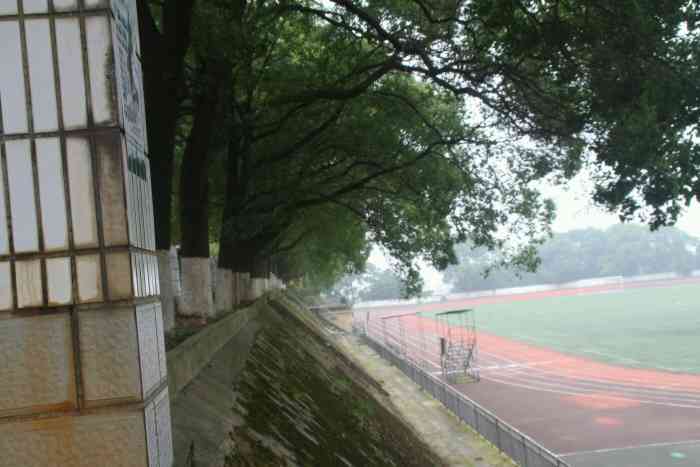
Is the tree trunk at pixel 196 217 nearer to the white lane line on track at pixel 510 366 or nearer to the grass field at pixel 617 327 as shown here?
the white lane line on track at pixel 510 366

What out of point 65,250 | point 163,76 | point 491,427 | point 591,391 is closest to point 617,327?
point 591,391

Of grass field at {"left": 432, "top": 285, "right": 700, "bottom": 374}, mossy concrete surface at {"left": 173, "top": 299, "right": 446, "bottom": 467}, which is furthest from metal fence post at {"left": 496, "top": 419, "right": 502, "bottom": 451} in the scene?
grass field at {"left": 432, "top": 285, "right": 700, "bottom": 374}

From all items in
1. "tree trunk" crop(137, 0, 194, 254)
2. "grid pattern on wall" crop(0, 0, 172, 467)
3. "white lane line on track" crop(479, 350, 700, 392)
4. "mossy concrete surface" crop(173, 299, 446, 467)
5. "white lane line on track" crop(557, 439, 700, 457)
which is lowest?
"white lane line on track" crop(479, 350, 700, 392)

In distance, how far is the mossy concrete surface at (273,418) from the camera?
16.5ft

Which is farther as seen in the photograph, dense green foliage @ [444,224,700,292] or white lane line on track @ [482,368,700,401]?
dense green foliage @ [444,224,700,292]

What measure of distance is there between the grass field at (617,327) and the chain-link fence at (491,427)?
17.1 metres

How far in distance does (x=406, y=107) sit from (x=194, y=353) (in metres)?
11.6

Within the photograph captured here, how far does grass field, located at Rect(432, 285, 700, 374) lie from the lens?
42.4m

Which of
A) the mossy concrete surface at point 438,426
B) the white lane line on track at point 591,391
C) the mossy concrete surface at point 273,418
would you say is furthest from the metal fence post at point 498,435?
the white lane line on track at point 591,391

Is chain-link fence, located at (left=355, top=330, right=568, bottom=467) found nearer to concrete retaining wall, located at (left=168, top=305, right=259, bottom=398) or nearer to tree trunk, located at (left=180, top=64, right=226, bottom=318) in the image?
concrete retaining wall, located at (left=168, top=305, right=259, bottom=398)

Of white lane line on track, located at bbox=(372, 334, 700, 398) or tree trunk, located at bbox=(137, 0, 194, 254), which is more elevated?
tree trunk, located at bbox=(137, 0, 194, 254)

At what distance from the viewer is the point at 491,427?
59.6 feet

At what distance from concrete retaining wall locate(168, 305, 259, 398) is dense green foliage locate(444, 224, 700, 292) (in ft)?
421

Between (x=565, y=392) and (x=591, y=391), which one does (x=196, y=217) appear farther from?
(x=591, y=391)
